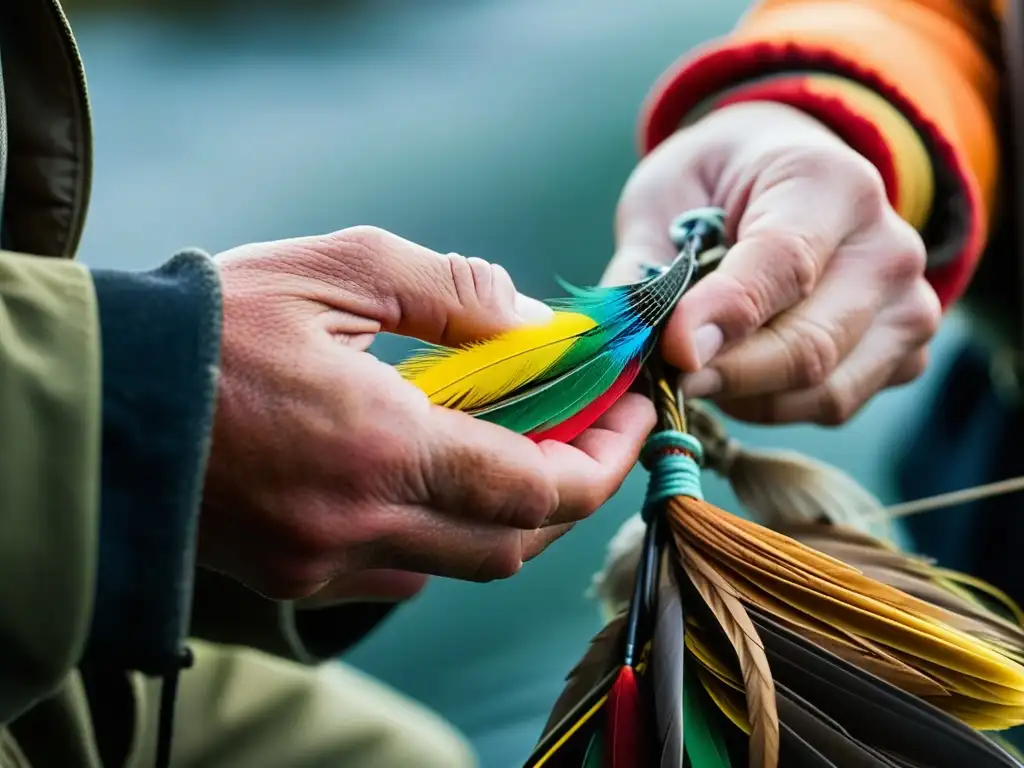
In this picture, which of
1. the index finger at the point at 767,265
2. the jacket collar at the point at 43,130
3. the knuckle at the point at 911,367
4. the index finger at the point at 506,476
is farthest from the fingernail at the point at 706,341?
the jacket collar at the point at 43,130

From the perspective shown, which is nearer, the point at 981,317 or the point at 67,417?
the point at 67,417

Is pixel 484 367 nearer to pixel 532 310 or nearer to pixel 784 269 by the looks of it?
pixel 532 310

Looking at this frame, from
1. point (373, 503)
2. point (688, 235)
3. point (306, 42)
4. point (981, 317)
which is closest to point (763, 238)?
point (688, 235)

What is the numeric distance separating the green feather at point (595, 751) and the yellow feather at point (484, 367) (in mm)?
165

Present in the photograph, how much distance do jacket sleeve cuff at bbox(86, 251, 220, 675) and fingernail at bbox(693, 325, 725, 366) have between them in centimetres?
26

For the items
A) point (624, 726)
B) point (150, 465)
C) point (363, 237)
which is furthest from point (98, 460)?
point (624, 726)

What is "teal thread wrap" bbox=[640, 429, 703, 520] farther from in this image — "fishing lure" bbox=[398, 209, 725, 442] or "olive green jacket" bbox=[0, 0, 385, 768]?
"olive green jacket" bbox=[0, 0, 385, 768]

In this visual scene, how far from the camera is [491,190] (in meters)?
1.00

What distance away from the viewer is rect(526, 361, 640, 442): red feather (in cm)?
43

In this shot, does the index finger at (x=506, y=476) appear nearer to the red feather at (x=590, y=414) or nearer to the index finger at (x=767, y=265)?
the red feather at (x=590, y=414)

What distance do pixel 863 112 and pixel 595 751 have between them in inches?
18.6

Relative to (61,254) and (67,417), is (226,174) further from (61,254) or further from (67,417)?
(67,417)

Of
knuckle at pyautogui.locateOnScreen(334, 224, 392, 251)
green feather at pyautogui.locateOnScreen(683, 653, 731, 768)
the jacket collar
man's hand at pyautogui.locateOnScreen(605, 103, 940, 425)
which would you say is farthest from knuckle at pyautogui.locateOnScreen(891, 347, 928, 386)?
the jacket collar

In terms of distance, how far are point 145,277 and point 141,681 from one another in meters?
0.41
